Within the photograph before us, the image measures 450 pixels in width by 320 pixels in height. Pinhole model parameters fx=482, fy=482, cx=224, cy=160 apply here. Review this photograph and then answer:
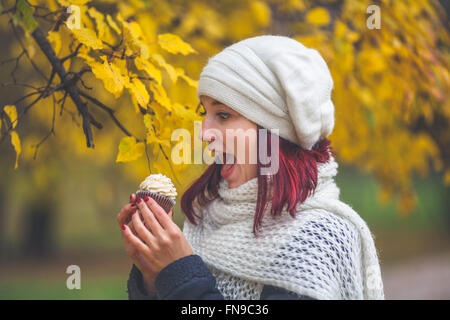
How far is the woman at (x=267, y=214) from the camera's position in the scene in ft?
4.97

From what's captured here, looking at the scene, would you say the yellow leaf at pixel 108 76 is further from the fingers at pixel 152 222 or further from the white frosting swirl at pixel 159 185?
the fingers at pixel 152 222

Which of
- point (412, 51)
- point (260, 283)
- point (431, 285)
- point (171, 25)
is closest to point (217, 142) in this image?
point (260, 283)

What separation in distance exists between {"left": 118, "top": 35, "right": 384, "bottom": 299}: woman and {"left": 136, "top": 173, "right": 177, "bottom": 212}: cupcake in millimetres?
52

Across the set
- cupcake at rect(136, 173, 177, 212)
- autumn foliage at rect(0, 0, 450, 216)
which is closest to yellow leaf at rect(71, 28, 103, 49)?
autumn foliage at rect(0, 0, 450, 216)

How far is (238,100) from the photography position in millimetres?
1616

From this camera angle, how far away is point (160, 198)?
5.37 ft

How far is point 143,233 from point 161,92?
620 mm

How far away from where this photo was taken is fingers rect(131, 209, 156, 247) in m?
1.53

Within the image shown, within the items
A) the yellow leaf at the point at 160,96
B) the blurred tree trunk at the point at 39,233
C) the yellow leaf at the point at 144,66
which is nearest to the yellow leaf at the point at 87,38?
the yellow leaf at the point at 144,66

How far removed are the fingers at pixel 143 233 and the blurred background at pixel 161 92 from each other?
276mm

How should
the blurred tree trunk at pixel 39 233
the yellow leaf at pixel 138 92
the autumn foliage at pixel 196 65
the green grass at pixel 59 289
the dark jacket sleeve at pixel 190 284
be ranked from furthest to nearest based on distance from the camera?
the blurred tree trunk at pixel 39 233
the green grass at pixel 59 289
the autumn foliage at pixel 196 65
the yellow leaf at pixel 138 92
the dark jacket sleeve at pixel 190 284

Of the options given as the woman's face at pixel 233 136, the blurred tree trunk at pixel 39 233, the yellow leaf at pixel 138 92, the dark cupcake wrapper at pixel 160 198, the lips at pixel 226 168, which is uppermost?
the blurred tree trunk at pixel 39 233

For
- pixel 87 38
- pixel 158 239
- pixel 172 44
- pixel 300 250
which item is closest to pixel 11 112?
pixel 87 38

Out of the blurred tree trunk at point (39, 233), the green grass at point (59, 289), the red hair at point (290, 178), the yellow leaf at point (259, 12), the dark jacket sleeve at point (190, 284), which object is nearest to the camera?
the dark jacket sleeve at point (190, 284)
